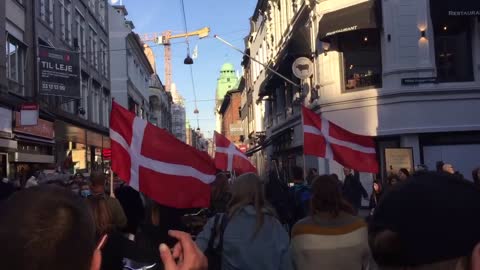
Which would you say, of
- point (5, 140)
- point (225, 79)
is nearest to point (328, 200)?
point (5, 140)

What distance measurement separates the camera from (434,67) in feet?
61.2

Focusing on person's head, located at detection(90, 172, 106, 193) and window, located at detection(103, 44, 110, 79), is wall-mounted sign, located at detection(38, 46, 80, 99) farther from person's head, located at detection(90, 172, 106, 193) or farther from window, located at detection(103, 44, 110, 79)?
window, located at detection(103, 44, 110, 79)

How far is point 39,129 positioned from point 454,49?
51.0ft

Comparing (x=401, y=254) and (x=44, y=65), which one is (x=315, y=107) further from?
(x=401, y=254)

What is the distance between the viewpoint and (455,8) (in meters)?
17.6

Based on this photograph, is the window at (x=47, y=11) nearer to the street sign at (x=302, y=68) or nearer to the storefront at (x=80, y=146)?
the storefront at (x=80, y=146)

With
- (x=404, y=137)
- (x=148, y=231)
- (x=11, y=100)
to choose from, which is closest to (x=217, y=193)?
(x=148, y=231)

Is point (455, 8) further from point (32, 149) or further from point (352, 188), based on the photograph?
point (32, 149)

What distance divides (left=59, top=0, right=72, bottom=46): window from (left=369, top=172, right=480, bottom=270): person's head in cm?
2823

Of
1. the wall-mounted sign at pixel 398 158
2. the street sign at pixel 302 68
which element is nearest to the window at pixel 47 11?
the street sign at pixel 302 68

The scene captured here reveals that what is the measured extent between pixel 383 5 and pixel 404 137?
171 inches

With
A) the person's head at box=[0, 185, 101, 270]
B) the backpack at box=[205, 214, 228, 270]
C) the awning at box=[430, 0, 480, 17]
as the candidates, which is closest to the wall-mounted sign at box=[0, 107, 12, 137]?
the awning at box=[430, 0, 480, 17]

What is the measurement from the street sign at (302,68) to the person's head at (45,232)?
21.2 metres

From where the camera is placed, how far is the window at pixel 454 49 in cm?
1892
